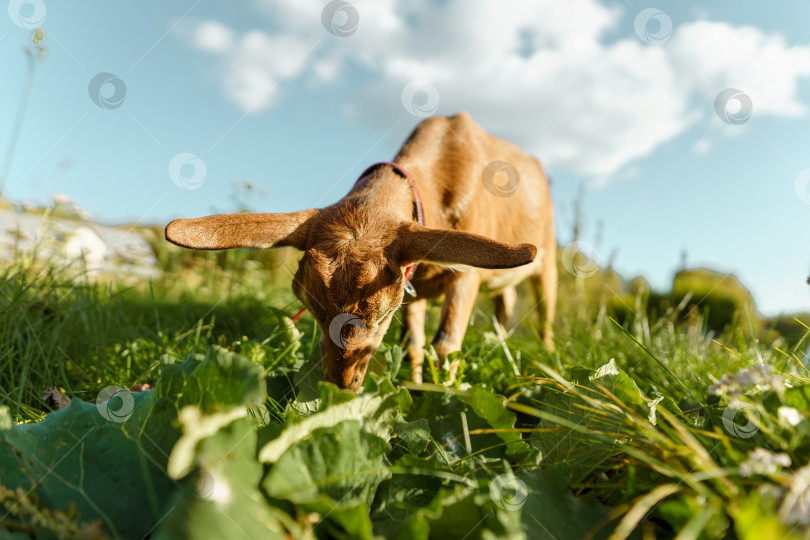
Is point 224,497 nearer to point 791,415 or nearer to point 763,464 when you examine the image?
point 763,464

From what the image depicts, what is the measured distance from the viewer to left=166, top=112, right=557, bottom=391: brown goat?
2.31 metres

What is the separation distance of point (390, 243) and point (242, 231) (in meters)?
0.71

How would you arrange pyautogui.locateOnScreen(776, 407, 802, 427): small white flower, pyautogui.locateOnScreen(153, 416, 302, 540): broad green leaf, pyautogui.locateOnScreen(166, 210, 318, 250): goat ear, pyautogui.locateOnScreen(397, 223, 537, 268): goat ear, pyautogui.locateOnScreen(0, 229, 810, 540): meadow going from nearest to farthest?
pyautogui.locateOnScreen(153, 416, 302, 540): broad green leaf, pyautogui.locateOnScreen(0, 229, 810, 540): meadow, pyautogui.locateOnScreen(776, 407, 802, 427): small white flower, pyautogui.locateOnScreen(397, 223, 537, 268): goat ear, pyautogui.locateOnScreen(166, 210, 318, 250): goat ear

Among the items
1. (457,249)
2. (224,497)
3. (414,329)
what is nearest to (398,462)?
(224,497)

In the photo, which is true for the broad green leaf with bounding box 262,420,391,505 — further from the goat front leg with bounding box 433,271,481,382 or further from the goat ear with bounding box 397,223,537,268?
the goat front leg with bounding box 433,271,481,382

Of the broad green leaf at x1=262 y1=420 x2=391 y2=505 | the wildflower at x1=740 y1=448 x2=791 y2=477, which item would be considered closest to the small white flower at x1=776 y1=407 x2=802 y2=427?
the wildflower at x1=740 y1=448 x2=791 y2=477

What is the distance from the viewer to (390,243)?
8.19ft

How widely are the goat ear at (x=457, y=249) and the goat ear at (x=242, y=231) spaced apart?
56 cm

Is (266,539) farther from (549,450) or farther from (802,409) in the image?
(802,409)

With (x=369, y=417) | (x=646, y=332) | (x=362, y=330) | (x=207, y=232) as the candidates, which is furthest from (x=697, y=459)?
(x=646, y=332)

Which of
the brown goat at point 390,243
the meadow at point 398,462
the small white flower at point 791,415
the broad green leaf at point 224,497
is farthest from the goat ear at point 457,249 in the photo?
the broad green leaf at point 224,497

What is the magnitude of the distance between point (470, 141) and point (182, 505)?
3645 mm

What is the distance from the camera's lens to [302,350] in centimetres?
292

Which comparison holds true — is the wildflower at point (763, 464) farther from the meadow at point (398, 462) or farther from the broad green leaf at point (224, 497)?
the broad green leaf at point (224, 497)
